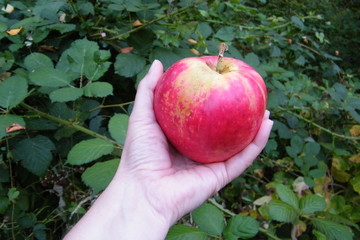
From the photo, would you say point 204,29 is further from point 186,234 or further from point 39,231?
point 39,231

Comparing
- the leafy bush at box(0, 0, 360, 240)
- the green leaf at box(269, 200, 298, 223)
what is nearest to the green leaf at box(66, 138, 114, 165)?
the leafy bush at box(0, 0, 360, 240)

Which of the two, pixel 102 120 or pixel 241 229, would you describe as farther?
pixel 102 120

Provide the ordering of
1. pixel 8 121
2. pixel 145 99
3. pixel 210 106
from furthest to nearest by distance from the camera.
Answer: pixel 145 99, pixel 8 121, pixel 210 106

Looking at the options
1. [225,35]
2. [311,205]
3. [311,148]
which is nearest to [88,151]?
[311,205]

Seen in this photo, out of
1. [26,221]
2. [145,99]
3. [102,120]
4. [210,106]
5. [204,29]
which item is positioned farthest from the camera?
[204,29]

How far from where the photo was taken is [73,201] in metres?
1.56

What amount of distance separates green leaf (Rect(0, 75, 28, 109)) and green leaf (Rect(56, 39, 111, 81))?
0.68 feet

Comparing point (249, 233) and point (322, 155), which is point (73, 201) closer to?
point (249, 233)

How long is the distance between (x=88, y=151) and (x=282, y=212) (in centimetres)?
76

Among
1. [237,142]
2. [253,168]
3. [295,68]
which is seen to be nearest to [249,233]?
[237,142]

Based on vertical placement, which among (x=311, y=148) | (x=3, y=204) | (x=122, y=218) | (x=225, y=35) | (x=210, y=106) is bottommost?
(x=311, y=148)

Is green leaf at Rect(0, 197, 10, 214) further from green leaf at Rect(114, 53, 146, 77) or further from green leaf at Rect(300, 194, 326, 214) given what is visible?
green leaf at Rect(300, 194, 326, 214)

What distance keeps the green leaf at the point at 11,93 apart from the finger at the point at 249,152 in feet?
2.50

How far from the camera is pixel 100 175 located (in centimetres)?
107
